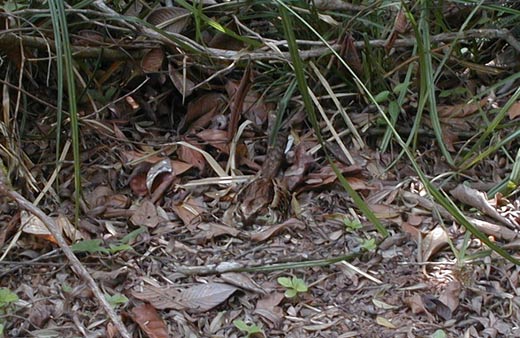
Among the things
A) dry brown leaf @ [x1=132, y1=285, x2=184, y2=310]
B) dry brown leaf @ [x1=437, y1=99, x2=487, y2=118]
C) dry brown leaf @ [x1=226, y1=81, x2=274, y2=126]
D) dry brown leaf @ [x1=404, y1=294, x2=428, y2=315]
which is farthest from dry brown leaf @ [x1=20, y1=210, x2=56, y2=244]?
dry brown leaf @ [x1=437, y1=99, x2=487, y2=118]

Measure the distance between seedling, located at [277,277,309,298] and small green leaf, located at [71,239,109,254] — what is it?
366 mm

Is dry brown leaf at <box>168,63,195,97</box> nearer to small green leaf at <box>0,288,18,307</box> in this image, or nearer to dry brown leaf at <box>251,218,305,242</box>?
dry brown leaf at <box>251,218,305,242</box>

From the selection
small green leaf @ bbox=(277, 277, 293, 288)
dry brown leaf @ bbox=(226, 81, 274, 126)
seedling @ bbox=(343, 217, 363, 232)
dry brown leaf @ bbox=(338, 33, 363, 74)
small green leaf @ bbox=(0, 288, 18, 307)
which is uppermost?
dry brown leaf @ bbox=(338, 33, 363, 74)

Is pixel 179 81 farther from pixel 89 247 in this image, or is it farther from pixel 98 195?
pixel 89 247

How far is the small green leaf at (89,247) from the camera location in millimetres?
1592

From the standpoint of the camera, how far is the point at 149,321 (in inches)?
56.7

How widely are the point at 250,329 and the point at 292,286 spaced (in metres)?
0.14

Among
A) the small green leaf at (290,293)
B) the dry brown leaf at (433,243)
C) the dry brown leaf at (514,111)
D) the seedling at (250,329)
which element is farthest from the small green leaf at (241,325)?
the dry brown leaf at (514,111)

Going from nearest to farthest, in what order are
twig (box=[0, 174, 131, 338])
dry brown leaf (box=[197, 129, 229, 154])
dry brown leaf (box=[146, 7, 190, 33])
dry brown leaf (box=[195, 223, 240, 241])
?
twig (box=[0, 174, 131, 338]), dry brown leaf (box=[195, 223, 240, 241]), dry brown leaf (box=[197, 129, 229, 154]), dry brown leaf (box=[146, 7, 190, 33])

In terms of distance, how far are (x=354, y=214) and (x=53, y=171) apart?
0.70m

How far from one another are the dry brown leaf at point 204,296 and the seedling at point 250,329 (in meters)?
0.07

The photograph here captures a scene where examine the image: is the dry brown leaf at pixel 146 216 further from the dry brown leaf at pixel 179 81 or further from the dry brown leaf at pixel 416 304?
the dry brown leaf at pixel 416 304

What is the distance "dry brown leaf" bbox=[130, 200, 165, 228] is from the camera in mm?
1734

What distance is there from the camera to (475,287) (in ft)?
5.13
